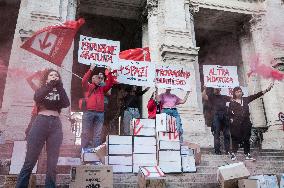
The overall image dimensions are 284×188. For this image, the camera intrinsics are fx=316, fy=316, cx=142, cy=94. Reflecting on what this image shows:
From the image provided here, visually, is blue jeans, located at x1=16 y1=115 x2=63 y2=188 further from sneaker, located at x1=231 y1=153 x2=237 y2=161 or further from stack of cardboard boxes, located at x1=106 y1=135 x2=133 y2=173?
sneaker, located at x1=231 y1=153 x2=237 y2=161

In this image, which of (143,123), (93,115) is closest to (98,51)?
(93,115)

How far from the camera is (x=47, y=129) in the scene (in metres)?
4.92

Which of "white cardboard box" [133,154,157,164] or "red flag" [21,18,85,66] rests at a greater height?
"red flag" [21,18,85,66]

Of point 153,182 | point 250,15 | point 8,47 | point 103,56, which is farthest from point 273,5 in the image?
point 8,47

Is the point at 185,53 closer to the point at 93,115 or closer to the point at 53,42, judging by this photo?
the point at 53,42

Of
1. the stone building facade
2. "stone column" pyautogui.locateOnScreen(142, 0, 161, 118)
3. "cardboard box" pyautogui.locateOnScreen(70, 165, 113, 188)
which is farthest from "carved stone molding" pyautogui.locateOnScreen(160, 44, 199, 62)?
"cardboard box" pyautogui.locateOnScreen(70, 165, 113, 188)

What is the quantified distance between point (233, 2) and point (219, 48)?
3954mm

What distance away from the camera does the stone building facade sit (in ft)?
37.8

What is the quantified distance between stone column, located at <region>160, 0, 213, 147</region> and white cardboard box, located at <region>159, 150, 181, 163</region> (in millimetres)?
4943

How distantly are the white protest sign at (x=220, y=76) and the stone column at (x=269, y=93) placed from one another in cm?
427

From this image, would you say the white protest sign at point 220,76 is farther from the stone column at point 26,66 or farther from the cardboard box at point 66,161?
the cardboard box at point 66,161

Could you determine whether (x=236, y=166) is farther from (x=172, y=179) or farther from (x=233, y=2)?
(x=233, y=2)

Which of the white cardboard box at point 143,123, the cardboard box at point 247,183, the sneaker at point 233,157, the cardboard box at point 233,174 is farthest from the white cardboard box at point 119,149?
the sneaker at point 233,157

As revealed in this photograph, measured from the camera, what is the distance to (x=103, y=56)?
8938 mm
